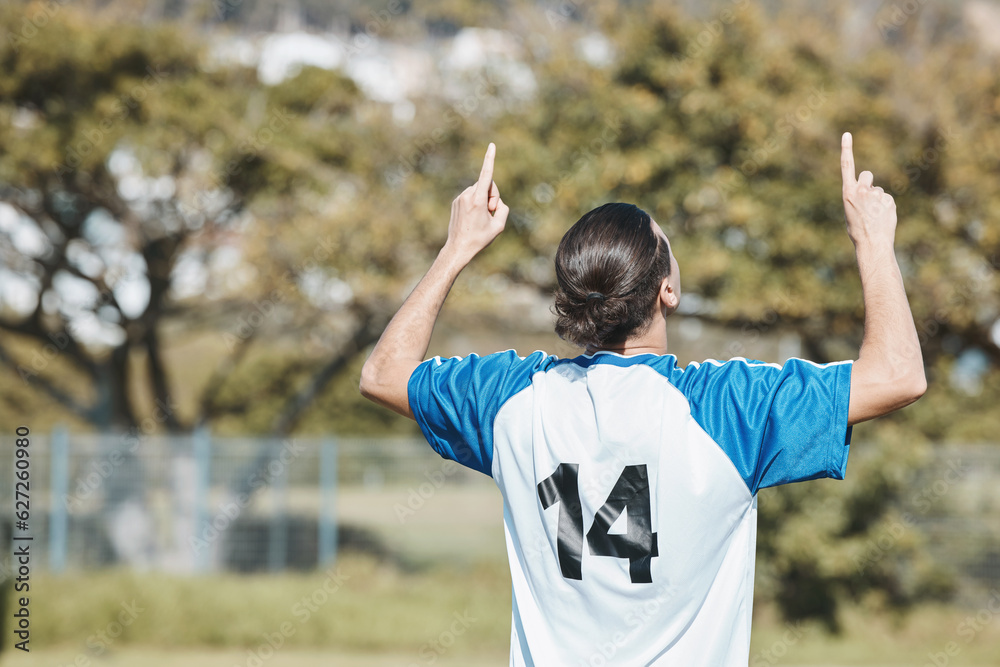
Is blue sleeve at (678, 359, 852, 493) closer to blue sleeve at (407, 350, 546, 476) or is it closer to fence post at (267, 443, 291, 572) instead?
blue sleeve at (407, 350, 546, 476)

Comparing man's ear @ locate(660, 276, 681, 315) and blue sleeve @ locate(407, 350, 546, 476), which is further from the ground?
man's ear @ locate(660, 276, 681, 315)

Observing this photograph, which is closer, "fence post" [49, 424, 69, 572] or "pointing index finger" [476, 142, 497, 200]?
"pointing index finger" [476, 142, 497, 200]

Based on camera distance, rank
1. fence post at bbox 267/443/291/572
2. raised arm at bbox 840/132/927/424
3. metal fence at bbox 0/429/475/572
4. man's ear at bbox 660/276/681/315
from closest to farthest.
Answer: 1. raised arm at bbox 840/132/927/424
2. man's ear at bbox 660/276/681/315
3. metal fence at bbox 0/429/475/572
4. fence post at bbox 267/443/291/572

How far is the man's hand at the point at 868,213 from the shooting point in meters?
1.59

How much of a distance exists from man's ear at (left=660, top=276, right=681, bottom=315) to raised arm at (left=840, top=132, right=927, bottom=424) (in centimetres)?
32

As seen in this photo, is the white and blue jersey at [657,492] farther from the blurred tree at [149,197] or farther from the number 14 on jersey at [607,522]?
the blurred tree at [149,197]

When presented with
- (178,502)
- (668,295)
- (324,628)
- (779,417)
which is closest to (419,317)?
(668,295)

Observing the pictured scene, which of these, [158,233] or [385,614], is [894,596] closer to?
[385,614]

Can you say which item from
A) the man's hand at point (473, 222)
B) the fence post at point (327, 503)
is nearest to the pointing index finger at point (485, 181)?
the man's hand at point (473, 222)

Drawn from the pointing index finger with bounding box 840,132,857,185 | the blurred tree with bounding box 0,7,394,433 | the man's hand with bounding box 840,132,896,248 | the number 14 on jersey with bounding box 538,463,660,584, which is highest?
the blurred tree with bounding box 0,7,394,433

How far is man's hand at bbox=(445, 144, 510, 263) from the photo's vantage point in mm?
1884

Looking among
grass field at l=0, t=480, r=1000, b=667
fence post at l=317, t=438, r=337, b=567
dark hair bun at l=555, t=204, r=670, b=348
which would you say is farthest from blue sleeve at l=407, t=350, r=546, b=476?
fence post at l=317, t=438, r=337, b=567

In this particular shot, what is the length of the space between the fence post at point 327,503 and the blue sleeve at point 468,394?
31.8 ft

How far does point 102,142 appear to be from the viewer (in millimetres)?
10531
